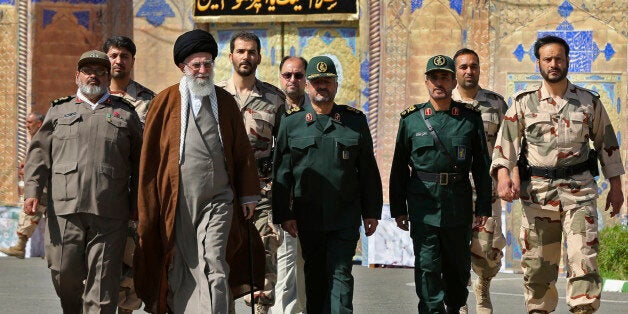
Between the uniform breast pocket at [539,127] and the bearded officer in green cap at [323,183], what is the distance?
3.67 feet

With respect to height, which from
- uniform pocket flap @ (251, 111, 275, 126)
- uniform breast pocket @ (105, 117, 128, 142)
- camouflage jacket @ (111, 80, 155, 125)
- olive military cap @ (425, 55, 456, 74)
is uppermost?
olive military cap @ (425, 55, 456, 74)

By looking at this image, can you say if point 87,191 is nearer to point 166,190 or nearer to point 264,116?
point 166,190

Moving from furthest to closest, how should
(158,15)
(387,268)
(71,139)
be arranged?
(158,15), (387,268), (71,139)

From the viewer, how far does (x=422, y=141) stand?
9.54 meters

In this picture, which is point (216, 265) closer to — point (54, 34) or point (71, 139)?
point (71, 139)

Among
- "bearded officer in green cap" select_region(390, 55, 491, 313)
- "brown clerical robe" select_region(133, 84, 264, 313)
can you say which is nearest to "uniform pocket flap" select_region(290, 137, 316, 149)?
"brown clerical robe" select_region(133, 84, 264, 313)

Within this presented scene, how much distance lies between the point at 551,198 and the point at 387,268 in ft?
26.7

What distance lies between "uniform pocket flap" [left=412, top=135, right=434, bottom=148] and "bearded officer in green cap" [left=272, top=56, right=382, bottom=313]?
324 mm

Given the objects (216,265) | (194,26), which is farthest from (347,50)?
(216,265)

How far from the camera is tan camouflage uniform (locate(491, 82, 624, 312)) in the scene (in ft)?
31.4

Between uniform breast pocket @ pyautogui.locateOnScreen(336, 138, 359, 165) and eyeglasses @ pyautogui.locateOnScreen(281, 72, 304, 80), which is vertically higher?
eyeglasses @ pyautogui.locateOnScreen(281, 72, 304, 80)

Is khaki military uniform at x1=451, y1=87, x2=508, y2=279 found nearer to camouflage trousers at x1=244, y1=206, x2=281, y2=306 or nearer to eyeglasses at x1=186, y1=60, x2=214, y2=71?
camouflage trousers at x1=244, y1=206, x2=281, y2=306

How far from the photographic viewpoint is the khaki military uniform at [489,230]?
11008 mm

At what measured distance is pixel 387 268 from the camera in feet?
58.0
